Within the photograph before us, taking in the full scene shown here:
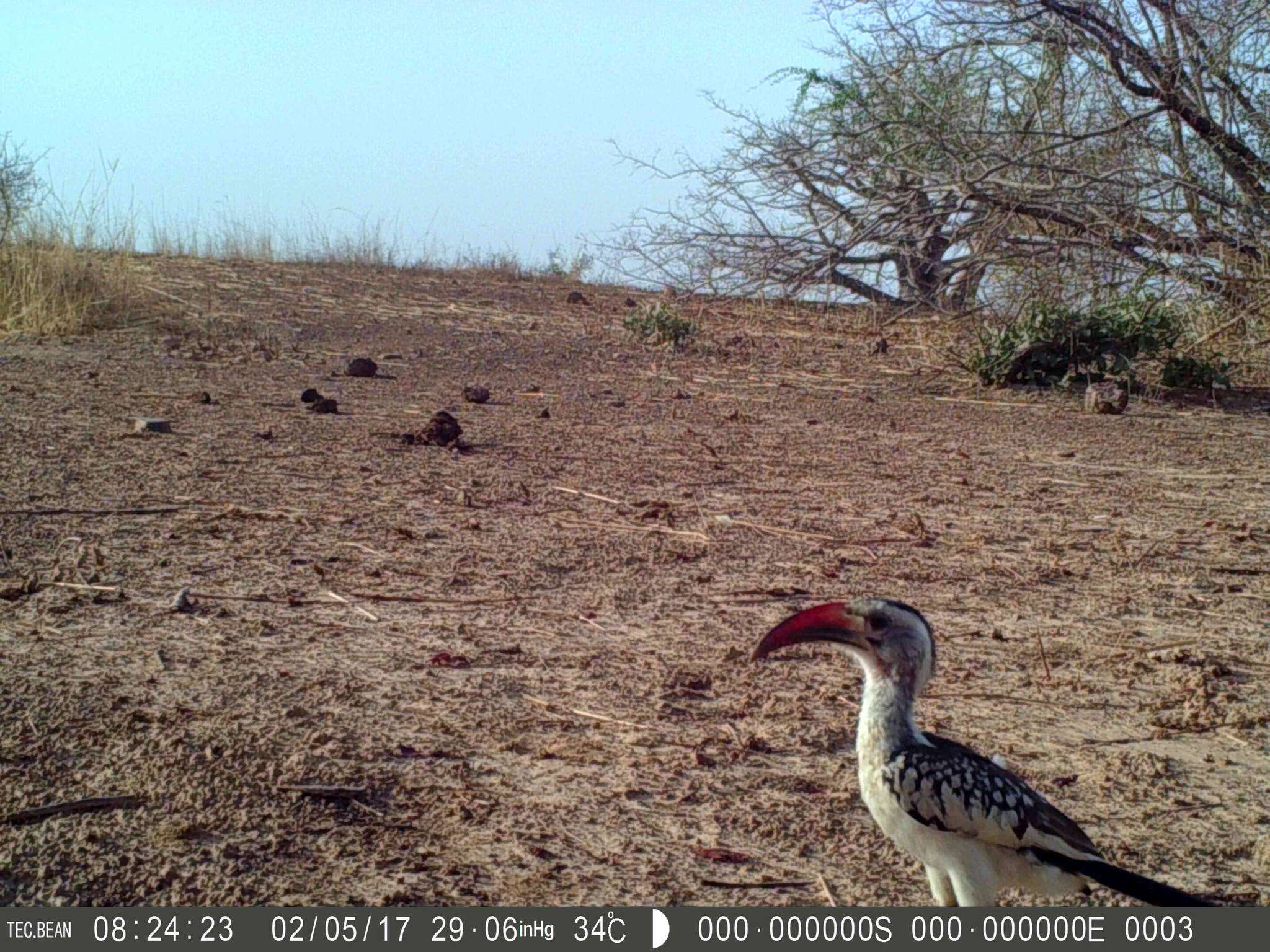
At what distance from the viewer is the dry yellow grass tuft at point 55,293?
10180 mm

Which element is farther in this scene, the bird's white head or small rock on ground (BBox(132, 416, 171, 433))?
small rock on ground (BBox(132, 416, 171, 433))

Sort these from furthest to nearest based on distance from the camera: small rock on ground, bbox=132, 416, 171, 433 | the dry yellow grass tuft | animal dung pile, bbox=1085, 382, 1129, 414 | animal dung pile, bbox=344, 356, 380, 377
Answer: the dry yellow grass tuft, animal dung pile, bbox=344, 356, 380, 377, animal dung pile, bbox=1085, 382, 1129, 414, small rock on ground, bbox=132, 416, 171, 433

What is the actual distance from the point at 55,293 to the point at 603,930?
9.75 m

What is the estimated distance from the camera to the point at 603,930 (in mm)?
2371

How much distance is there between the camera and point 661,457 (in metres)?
6.61

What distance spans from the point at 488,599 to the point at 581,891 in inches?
69.7

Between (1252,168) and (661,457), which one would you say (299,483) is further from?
(1252,168)

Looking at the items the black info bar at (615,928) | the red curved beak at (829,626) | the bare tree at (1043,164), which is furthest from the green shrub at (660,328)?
the black info bar at (615,928)

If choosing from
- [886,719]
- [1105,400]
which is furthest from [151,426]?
[1105,400]

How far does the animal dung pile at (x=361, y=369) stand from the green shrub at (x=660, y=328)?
10.1 ft

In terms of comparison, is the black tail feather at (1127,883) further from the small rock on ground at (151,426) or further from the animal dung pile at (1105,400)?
the animal dung pile at (1105,400)

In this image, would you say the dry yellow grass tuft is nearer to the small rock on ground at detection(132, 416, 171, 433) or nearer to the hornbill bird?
the small rock on ground at detection(132, 416, 171, 433)

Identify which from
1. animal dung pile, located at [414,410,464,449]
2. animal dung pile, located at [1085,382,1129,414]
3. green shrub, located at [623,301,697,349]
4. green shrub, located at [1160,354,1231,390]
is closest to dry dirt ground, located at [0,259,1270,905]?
animal dung pile, located at [414,410,464,449]

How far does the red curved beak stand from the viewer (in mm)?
2525
